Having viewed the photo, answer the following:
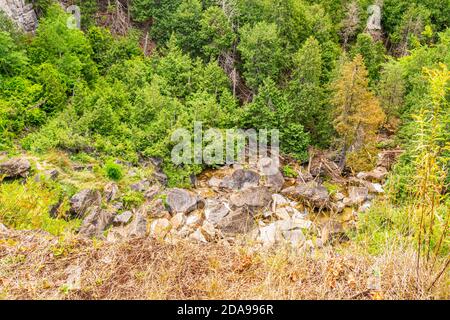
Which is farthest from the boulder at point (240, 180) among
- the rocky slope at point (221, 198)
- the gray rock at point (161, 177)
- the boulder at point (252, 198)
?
the gray rock at point (161, 177)

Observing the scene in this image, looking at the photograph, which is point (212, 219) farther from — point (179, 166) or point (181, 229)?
point (179, 166)

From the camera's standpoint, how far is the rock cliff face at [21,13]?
24359 millimetres

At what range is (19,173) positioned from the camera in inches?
643

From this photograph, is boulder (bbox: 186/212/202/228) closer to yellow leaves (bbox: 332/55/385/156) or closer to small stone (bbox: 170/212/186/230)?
small stone (bbox: 170/212/186/230)

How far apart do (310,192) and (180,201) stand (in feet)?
22.7

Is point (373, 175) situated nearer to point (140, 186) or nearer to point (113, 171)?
point (140, 186)

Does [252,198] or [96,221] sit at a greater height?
[96,221]

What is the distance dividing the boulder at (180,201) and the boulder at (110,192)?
8.03ft

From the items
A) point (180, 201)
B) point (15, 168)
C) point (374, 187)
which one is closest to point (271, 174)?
point (374, 187)

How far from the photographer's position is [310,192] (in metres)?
20.3

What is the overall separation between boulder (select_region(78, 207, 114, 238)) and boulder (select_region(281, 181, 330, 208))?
372 inches

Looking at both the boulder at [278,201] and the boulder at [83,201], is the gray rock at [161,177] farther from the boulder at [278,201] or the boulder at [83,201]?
the boulder at [278,201]

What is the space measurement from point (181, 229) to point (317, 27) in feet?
66.4

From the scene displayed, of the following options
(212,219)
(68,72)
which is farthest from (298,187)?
(68,72)
